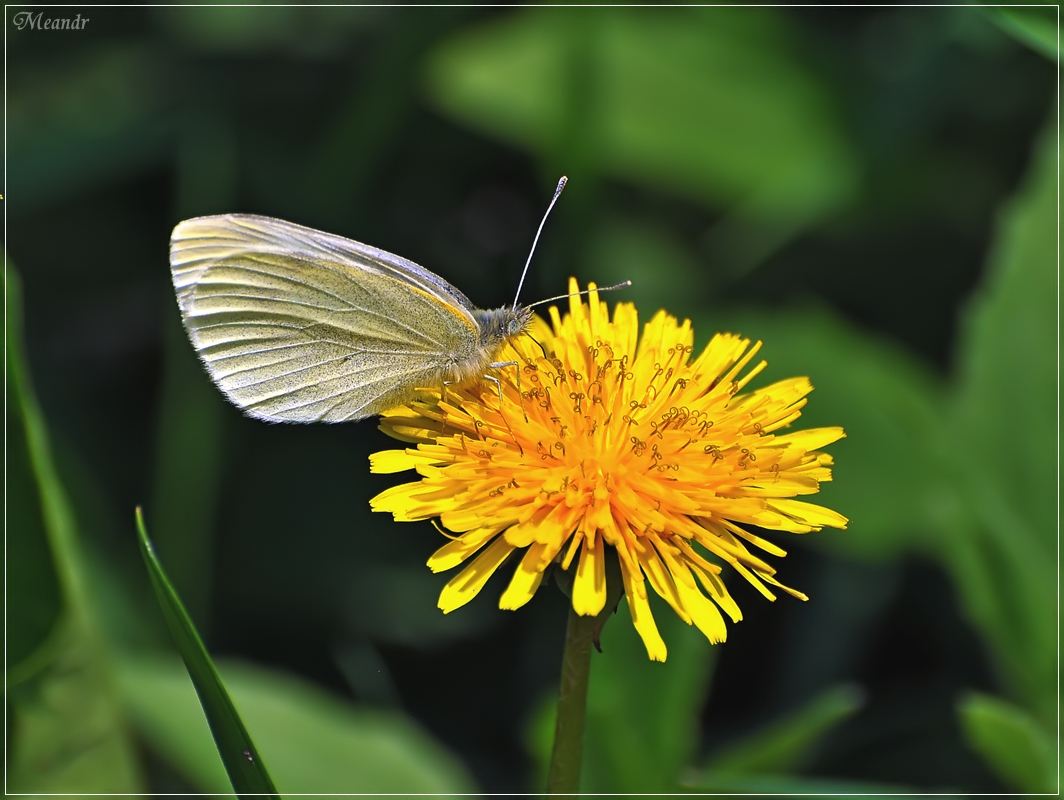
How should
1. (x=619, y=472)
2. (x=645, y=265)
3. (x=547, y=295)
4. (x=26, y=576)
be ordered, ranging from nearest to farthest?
(x=619, y=472), (x=26, y=576), (x=547, y=295), (x=645, y=265)

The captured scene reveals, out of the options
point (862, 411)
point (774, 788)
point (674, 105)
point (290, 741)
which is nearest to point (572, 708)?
point (774, 788)

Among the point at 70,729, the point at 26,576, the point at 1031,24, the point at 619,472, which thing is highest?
the point at 1031,24

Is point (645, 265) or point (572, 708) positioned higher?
point (645, 265)

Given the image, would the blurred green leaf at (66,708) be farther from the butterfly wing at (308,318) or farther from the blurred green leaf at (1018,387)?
the blurred green leaf at (1018,387)

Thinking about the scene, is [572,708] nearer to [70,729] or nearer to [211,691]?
[211,691]

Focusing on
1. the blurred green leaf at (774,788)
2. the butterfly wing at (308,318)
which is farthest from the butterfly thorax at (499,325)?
the blurred green leaf at (774,788)

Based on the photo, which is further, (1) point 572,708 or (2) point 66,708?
(2) point 66,708

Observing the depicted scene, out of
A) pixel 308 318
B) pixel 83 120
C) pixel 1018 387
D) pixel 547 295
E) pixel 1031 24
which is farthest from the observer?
pixel 83 120

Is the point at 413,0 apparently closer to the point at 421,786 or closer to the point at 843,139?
the point at 843,139
